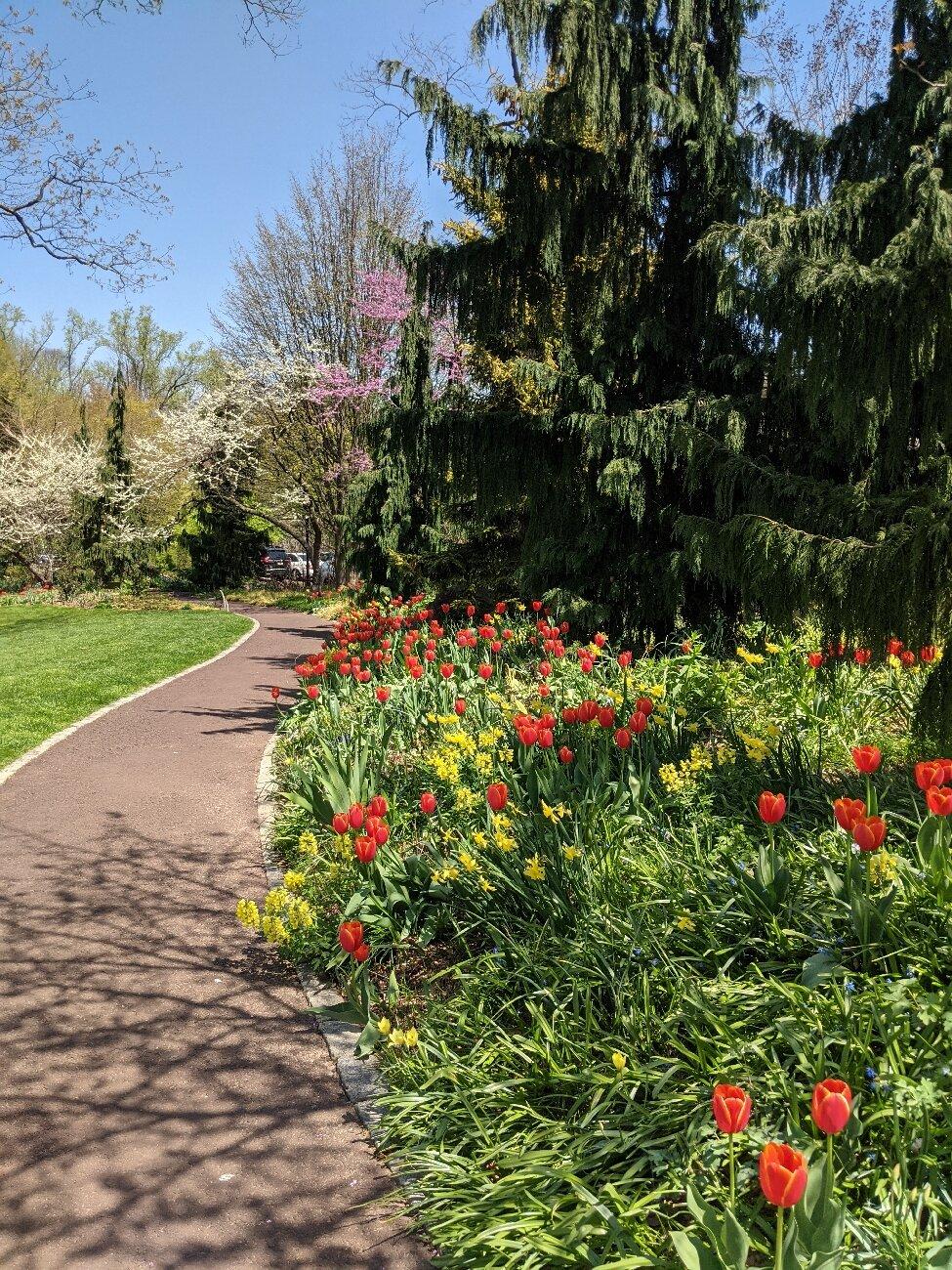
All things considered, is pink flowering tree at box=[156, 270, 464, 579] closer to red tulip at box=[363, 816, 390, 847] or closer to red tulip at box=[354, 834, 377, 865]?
red tulip at box=[363, 816, 390, 847]

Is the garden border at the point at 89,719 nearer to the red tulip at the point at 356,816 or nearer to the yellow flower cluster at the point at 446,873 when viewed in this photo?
the yellow flower cluster at the point at 446,873

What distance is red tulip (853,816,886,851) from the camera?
7.91 feet

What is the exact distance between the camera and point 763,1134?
2.24m

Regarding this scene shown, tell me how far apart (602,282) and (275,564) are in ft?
104

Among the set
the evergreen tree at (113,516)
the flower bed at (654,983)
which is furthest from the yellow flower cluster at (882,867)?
the evergreen tree at (113,516)

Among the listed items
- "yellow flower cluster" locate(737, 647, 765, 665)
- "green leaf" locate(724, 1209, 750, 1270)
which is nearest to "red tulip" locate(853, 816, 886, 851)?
"green leaf" locate(724, 1209, 750, 1270)

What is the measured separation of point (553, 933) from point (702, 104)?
6379 millimetres

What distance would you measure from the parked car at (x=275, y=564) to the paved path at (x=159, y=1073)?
84.5 feet

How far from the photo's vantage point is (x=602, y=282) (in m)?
7.58

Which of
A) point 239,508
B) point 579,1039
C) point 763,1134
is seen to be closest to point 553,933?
point 579,1039

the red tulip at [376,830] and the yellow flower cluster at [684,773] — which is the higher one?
the yellow flower cluster at [684,773]

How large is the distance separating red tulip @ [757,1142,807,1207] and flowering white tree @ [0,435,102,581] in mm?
26032

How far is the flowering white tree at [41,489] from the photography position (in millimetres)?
25781

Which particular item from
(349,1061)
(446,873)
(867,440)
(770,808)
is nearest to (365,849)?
(446,873)
